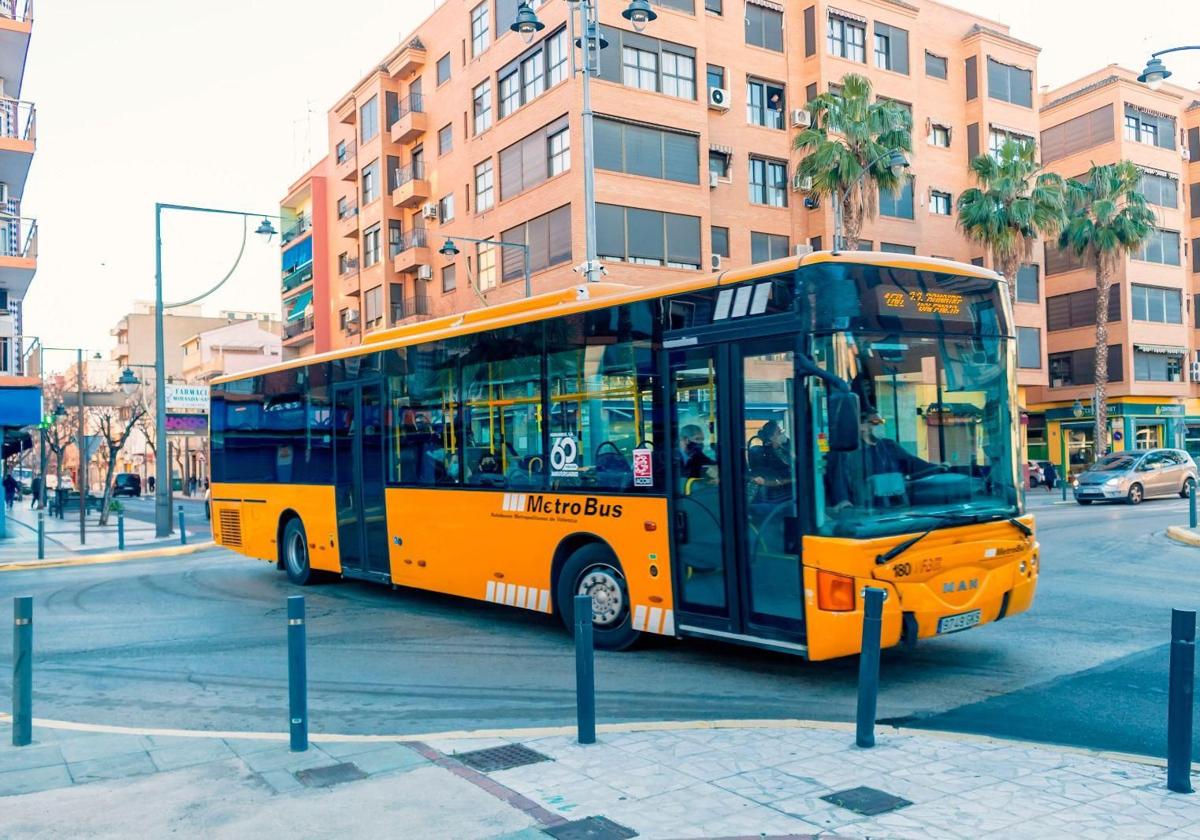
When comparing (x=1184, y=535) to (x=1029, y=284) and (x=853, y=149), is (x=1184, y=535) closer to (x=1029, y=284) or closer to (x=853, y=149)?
(x=853, y=149)

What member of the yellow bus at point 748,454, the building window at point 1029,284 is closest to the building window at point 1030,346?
the building window at point 1029,284

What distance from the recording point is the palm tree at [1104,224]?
4409 centimetres

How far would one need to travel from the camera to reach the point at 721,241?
122ft

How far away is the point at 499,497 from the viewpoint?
10.4 metres

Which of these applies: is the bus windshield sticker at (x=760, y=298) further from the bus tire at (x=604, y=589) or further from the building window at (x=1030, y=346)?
the building window at (x=1030, y=346)

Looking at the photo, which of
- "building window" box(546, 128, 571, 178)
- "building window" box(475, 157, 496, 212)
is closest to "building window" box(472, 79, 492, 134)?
"building window" box(475, 157, 496, 212)

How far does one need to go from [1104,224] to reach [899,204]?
964cm

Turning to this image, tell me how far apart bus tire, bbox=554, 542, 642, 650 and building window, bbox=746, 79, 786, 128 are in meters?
31.5

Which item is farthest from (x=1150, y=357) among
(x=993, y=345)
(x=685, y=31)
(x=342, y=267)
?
(x=993, y=345)

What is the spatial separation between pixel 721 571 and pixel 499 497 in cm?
301

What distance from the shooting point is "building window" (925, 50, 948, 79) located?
4375 cm

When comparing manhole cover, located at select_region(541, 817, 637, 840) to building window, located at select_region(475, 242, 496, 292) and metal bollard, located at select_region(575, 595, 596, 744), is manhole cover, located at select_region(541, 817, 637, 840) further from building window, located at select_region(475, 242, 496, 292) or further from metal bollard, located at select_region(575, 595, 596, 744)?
building window, located at select_region(475, 242, 496, 292)

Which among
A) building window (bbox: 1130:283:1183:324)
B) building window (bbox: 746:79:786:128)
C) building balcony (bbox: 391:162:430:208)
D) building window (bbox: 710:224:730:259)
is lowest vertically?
building window (bbox: 1130:283:1183:324)

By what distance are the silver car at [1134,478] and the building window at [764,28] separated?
1916cm
